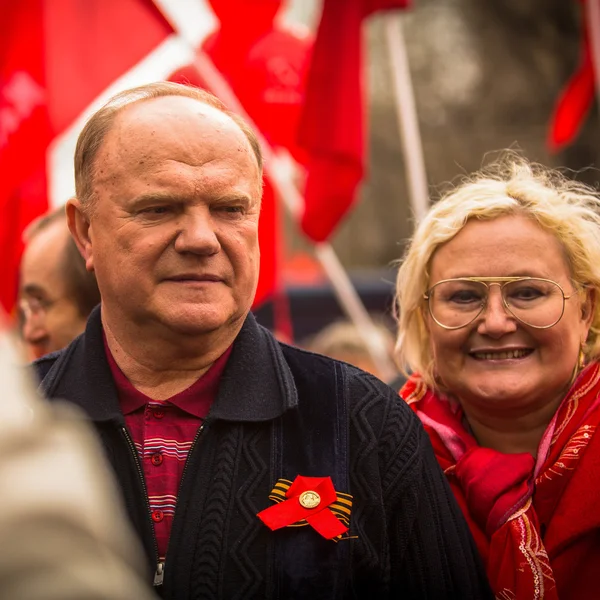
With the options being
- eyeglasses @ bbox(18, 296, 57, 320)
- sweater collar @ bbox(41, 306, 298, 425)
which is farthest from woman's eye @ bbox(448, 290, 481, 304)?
eyeglasses @ bbox(18, 296, 57, 320)

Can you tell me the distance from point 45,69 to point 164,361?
3.06m

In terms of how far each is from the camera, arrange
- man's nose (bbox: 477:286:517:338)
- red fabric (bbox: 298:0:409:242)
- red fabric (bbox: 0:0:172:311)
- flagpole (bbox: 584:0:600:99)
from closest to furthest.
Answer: man's nose (bbox: 477:286:517:338), red fabric (bbox: 0:0:172:311), red fabric (bbox: 298:0:409:242), flagpole (bbox: 584:0:600:99)

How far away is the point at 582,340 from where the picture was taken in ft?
7.98

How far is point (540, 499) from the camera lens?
2223 mm

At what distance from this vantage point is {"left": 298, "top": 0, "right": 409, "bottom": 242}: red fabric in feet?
14.9

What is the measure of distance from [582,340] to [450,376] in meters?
0.37

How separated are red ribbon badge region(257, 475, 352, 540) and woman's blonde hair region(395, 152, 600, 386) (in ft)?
2.61

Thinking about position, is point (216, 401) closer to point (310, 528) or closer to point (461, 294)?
point (310, 528)

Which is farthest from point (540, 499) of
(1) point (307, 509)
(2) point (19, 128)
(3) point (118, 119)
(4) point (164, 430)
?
(2) point (19, 128)

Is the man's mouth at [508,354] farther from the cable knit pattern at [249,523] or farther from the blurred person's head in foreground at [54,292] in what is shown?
the blurred person's head in foreground at [54,292]

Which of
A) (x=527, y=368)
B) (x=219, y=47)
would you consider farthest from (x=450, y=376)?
(x=219, y=47)

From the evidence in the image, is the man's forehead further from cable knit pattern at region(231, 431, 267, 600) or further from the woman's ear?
the woman's ear

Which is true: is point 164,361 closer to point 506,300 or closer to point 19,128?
point 506,300

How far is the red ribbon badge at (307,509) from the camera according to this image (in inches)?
69.5
